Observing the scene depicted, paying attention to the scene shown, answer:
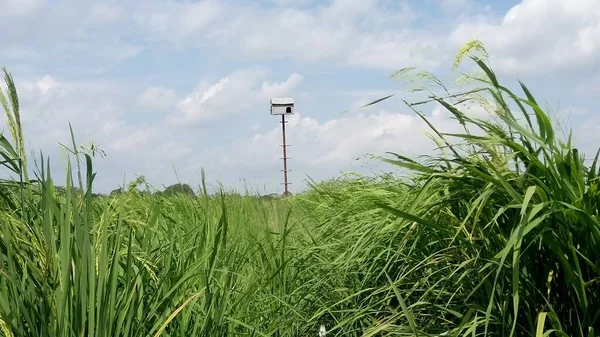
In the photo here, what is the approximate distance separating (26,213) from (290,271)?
1749 millimetres

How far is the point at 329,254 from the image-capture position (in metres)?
3.47

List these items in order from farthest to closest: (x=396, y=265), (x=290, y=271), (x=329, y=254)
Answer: (x=290, y=271), (x=329, y=254), (x=396, y=265)

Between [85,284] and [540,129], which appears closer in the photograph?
[85,284]

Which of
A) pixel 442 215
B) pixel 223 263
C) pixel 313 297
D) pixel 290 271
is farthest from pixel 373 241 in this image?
pixel 290 271

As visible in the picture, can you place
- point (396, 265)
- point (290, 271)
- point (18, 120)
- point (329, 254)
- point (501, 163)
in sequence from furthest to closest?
1. point (290, 271)
2. point (329, 254)
3. point (396, 265)
4. point (501, 163)
5. point (18, 120)

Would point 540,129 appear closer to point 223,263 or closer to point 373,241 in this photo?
point 373,241

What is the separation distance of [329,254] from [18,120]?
6.41ft

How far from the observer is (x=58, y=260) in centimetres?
188

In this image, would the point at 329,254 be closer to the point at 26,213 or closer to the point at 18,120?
the point at 26,213

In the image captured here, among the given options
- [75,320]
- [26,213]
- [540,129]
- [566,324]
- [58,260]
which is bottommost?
[566,324]

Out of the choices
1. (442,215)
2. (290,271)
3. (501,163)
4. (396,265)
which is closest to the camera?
(501,163)

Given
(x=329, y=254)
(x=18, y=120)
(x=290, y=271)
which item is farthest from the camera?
(x=290, y=271)

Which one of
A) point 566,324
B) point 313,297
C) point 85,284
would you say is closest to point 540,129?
point 566,324

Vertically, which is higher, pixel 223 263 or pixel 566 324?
pixel 223 263
